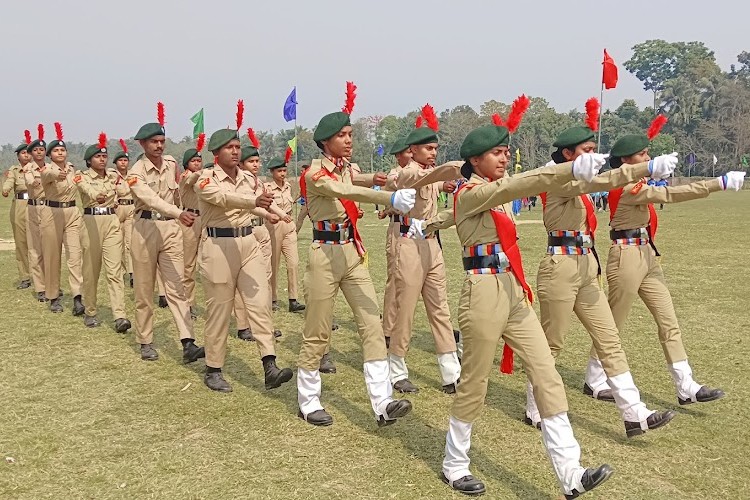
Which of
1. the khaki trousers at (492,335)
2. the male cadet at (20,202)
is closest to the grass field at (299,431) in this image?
the khaki trousers at (492,335)

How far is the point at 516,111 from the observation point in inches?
186

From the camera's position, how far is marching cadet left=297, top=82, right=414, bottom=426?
5.32m

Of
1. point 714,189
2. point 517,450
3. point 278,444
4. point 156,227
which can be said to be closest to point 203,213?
point 156,227

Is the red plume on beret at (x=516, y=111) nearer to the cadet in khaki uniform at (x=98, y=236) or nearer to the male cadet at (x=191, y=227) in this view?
the male cadet at (x=191, y=227)

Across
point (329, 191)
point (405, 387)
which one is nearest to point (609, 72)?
point (329, 191)

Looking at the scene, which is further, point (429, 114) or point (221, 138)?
point (429, 114)

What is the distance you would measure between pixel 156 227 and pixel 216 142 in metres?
1.56

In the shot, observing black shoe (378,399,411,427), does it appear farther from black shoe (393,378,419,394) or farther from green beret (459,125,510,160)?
green beret (459,125,510,160)

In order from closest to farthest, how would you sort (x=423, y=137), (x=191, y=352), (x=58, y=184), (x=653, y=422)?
1. (x=653, y=422)
2. (x=423, y=137)
3. (x=191, y=352)
4. (x=58, y=184)

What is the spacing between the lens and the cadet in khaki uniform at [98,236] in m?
8.68

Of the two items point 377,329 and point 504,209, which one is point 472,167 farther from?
point 377,329

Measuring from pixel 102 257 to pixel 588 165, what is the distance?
24.1 ft

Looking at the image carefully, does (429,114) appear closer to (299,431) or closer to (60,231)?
(299,431)

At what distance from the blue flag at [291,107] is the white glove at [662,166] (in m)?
14.5
